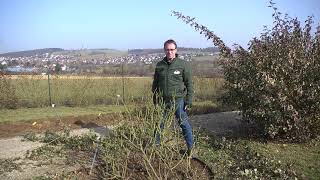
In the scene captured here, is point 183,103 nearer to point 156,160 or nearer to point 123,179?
point 156,160

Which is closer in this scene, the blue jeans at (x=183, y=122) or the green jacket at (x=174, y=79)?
the blue jeans at (x=183, y=122)

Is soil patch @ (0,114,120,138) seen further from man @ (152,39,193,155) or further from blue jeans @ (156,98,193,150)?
blue jeans @ (156,98,193,150)

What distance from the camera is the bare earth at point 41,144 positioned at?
730 centimetres

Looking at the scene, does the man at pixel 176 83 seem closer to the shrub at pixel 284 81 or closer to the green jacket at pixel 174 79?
the green jacket at pixel 174 79

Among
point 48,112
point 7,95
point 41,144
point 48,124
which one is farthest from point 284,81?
point 7,95

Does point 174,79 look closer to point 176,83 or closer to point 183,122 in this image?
point 176,83

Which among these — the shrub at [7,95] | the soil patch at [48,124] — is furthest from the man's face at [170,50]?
the shrub at [7,95]

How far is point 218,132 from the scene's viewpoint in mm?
10219

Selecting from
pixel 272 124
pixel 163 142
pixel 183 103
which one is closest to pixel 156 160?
pixel 163 142

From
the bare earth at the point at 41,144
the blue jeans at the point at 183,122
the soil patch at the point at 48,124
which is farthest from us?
the soil patch at the point at 48,124

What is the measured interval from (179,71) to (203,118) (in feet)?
17.3

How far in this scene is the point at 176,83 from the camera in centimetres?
740

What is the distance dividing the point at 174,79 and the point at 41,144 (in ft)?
11.6

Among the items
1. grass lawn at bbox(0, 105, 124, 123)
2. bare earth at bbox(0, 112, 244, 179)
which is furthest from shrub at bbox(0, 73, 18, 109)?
bare earth at bbox(0, 112, 244, 179)
